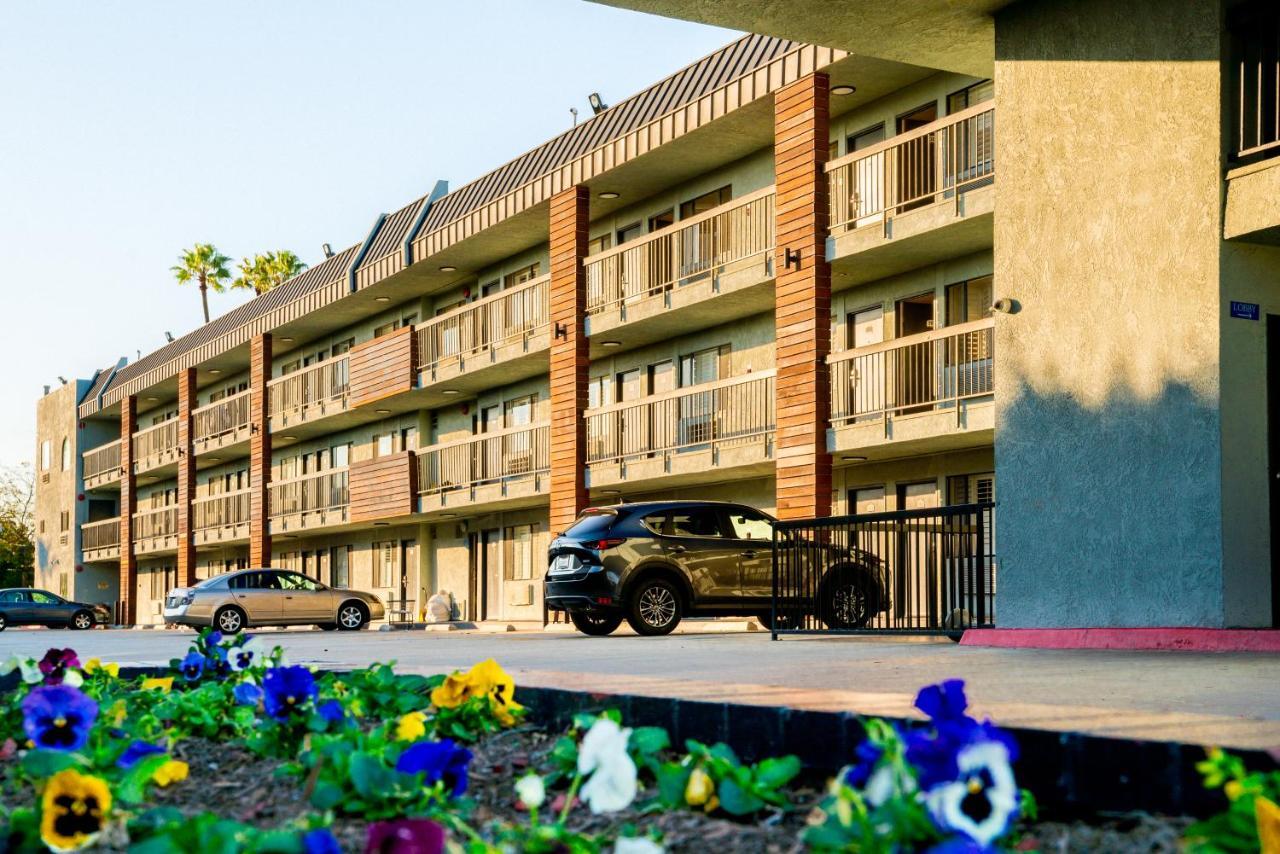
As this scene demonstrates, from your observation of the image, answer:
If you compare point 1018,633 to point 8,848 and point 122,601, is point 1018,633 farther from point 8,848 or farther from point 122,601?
point 122,601

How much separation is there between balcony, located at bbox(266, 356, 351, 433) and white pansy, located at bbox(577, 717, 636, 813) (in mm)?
40206

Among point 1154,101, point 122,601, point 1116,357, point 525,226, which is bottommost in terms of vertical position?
point 122,601

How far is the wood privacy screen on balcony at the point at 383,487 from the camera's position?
3944 centimetres

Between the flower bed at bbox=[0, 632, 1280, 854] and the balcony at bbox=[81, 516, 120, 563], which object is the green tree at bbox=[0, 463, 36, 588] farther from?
the flower bed at bbox=[0, 632, 1280, 854]

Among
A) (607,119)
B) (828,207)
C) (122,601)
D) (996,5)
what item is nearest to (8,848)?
(996,5)

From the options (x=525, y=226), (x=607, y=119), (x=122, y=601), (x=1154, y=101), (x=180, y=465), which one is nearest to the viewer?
(x=1154, y=101)

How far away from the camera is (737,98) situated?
26.5 meters

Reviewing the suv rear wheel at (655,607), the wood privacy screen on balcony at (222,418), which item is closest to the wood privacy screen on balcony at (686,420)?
the suv rear wheel at (655,607)

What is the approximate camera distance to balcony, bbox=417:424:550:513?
3403 cm

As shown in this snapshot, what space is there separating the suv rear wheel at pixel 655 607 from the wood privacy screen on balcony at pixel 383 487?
1963 cm

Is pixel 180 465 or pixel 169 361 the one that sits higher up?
pixel 169 361

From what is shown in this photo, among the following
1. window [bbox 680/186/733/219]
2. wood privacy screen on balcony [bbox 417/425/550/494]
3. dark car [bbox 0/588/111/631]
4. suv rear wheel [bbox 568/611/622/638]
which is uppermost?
window [bbox 680/186/733/219]

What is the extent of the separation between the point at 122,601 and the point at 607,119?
1487 inches

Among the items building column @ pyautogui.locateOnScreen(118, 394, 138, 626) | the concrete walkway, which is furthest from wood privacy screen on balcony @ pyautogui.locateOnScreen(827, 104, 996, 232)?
building column @ pyautogui.locateOnScreen(118, 394, 138, 626)
